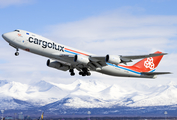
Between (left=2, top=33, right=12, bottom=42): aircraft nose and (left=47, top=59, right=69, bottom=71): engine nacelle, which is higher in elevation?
(left=2, top=33, right=12, bottom=42): aircraft nose

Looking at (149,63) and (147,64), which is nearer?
(147,64)

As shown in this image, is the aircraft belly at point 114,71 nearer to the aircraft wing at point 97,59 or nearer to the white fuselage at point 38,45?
the aircraft wing at point 97,59

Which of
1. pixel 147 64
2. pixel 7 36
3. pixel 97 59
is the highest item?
pixel 7 36

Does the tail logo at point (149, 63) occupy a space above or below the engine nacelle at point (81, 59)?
above

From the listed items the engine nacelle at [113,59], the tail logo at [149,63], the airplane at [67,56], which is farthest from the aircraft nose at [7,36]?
the tail logo at [149,63]

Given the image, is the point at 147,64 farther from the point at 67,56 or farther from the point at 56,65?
the point at 67,56

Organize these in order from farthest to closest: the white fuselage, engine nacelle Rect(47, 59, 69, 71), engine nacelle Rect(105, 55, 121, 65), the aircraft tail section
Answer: the aircraft tail section < engine nacelle Rect(47, 59, 69, 71) < engine nacelle Rect(105, 55, 121, 65) < the white fuselage

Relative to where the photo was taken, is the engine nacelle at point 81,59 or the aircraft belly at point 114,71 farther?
the aircraft belly at point 114,71

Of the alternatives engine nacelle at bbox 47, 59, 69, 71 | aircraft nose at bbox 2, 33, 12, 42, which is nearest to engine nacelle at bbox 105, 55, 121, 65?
engine nacelle at bbox 47, 59, 69, 71

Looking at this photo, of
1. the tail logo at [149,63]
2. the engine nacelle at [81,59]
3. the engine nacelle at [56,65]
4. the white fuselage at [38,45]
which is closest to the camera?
the white fuselage at [38,45]

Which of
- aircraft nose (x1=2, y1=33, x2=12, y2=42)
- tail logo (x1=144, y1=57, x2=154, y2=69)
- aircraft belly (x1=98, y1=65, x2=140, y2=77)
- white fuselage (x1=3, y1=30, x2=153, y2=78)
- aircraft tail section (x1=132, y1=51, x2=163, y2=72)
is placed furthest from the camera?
tail logo (x1=144, y1=57, x2=154, y2=69)

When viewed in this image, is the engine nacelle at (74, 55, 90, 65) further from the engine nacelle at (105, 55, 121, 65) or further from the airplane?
the engine nacelle at (105, 55, 121, 65)

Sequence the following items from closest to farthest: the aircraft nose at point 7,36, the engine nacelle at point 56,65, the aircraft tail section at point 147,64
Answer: the aircraft nose at point 7,36
the engine nacelle at point 56,65
the aircraft tail section at point 147,64

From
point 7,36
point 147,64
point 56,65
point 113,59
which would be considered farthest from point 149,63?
point 7,36
